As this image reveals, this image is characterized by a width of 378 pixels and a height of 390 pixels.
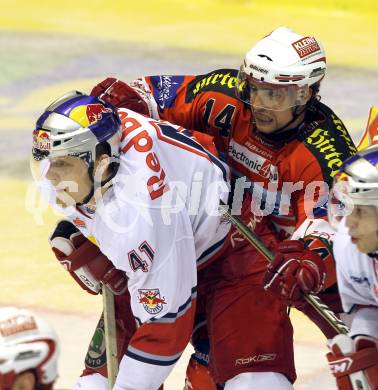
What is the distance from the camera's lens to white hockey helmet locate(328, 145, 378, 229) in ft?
12.4

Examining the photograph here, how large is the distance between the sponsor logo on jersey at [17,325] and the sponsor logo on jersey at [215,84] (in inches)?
76.4

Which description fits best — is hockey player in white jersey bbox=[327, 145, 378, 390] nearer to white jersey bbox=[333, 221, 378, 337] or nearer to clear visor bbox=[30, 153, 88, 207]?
white jersey bbox=[333, 221, 378, 337]

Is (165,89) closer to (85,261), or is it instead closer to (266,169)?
(266,169)

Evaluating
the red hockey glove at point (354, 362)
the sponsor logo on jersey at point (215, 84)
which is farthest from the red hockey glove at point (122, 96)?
the red hockey glove at point (354, 362)

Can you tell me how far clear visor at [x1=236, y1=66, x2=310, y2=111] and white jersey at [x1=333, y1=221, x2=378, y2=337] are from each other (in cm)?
71

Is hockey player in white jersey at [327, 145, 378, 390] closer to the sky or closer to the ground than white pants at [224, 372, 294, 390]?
closer to the sky

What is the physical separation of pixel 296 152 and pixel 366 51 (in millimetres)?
5096

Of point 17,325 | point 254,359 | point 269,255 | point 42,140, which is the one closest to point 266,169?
point 269,255

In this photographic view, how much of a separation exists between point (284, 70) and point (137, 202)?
3.06 ft

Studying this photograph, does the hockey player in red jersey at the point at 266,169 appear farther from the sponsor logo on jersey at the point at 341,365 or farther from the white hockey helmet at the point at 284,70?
the sponsor logo on jersey at the point at 341,365

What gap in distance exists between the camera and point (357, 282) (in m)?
4.01

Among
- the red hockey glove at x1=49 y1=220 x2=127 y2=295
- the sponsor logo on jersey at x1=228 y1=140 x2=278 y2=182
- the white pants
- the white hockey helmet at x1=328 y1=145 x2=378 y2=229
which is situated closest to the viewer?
the white hockey helmet at x1=328 y1=145 x2=378 y2=229

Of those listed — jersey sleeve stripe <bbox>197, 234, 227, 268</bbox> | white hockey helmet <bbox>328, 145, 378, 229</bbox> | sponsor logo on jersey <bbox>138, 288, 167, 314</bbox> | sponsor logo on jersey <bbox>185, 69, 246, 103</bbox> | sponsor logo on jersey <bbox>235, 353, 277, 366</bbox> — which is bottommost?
sponsor logo on jersey <bbox>235, 353, 277, 366</bbox>

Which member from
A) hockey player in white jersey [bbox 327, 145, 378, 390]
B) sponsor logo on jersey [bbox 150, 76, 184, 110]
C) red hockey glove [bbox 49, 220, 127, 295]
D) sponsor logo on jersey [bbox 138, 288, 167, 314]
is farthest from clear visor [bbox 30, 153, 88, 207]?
sponsor logo on jersey [bbox 150, 76, 184, 110]
